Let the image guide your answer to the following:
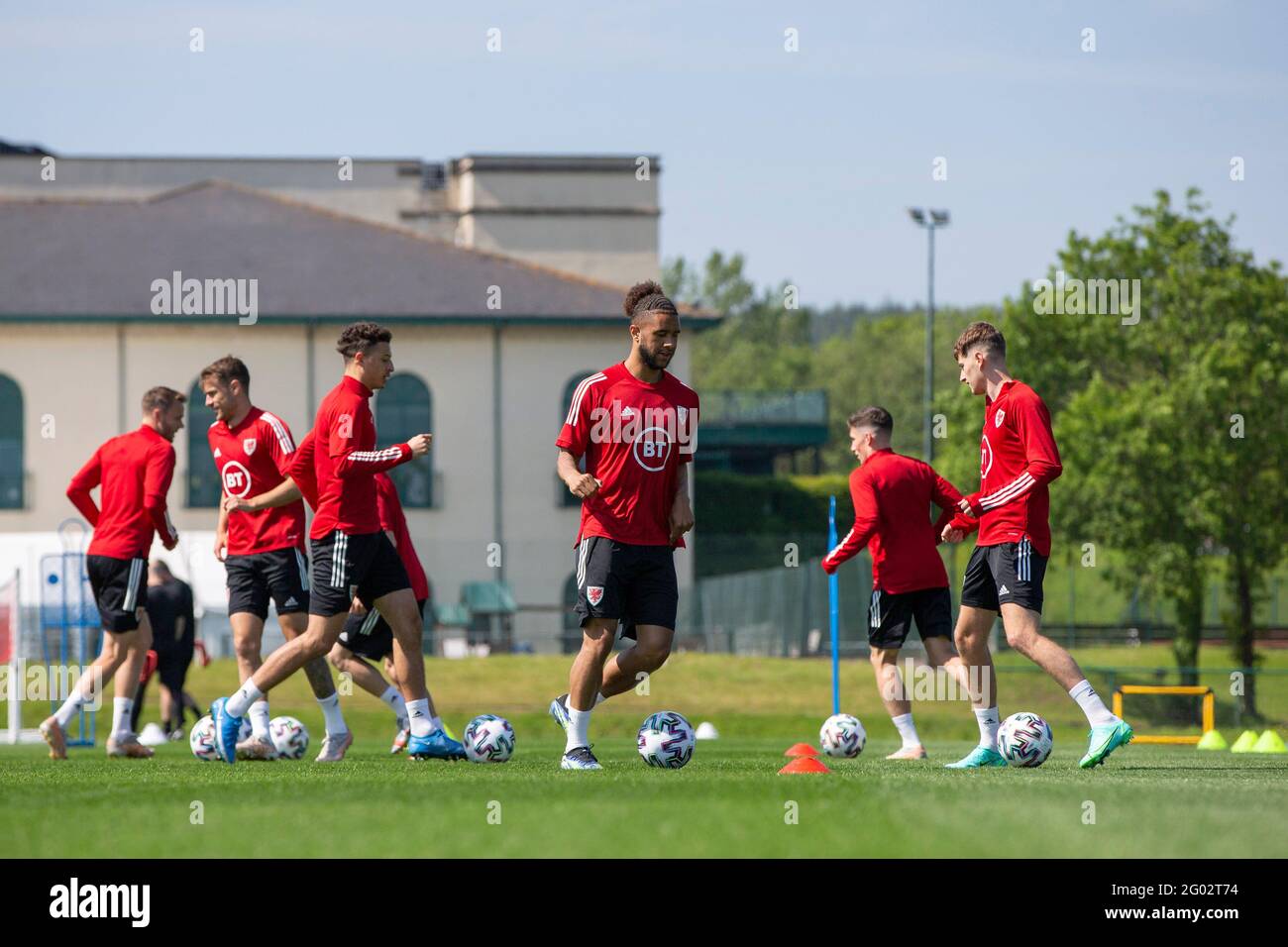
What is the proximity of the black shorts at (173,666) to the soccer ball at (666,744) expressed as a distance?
474 inches

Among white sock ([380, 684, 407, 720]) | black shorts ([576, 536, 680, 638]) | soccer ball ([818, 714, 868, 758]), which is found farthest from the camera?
soccer ball ([818, 714, 868, 758])

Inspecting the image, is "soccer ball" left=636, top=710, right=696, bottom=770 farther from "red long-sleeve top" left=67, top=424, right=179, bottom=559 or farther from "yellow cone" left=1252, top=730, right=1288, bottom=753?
"yellow cone" left=1252, top=730, right=1288, bottom=753

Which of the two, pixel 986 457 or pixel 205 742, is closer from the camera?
pixel 986 457

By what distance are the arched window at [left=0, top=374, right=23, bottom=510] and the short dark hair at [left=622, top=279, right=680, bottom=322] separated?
3883 cm

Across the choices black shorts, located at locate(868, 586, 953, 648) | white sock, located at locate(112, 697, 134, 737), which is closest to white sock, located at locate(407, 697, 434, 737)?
black shorts, located at locate(868, 586, 953, 648)

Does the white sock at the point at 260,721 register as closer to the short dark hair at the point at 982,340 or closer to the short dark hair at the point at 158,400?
the short dark hair at the point at 158,400

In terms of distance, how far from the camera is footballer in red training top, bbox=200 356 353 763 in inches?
446

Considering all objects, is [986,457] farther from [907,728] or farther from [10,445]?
[10,445]

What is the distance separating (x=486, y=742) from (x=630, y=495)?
189 cm

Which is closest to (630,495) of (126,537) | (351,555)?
(351,555)

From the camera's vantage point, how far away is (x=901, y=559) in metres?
11.7

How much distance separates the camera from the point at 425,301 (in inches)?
1849

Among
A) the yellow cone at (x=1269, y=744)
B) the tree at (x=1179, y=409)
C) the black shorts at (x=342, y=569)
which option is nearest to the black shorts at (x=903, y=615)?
the black shorts at (x=342, y=569)
